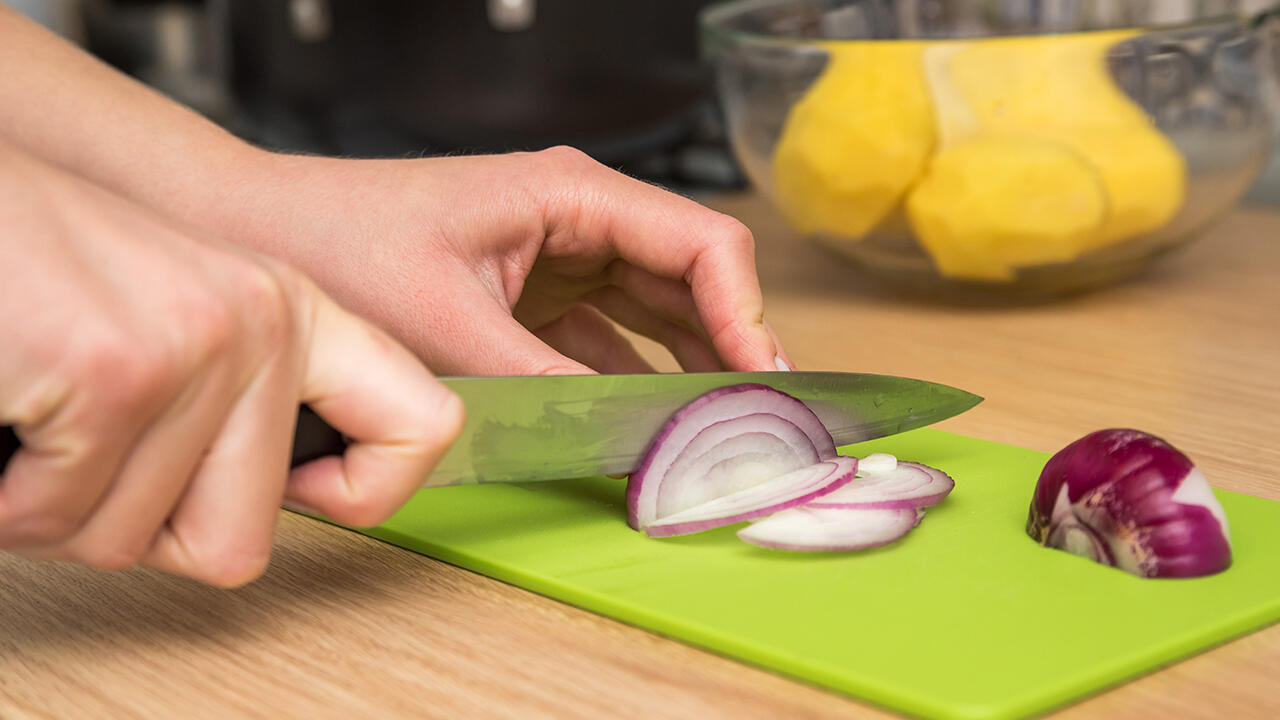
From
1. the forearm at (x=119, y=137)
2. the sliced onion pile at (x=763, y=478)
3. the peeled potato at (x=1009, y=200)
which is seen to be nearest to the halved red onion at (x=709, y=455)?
the sliced onion pile at (x=763, y=478)

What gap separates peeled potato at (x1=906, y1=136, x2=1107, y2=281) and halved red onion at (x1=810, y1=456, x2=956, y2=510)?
434 millimetres

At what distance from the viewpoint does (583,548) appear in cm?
73

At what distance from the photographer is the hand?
855mm

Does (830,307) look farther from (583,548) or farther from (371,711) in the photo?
(371,711)

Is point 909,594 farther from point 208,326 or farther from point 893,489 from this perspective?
point 208,326

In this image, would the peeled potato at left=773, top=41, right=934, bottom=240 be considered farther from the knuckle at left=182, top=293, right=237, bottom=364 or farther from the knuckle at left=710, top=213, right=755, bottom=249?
the knuckle at left=182, top=293, right=237, bottom=364

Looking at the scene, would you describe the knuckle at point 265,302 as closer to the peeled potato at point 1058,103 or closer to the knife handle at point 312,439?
the knife handle at point 312,439

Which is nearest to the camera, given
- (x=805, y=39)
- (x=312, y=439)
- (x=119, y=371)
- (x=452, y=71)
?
(x=119, y=371)

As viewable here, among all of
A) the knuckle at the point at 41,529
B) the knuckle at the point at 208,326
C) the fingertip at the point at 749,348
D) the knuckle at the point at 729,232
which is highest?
the knuckle at the point at 208,326

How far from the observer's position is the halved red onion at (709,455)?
75 centimetres

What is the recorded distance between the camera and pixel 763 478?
2.52ft

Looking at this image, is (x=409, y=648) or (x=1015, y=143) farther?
(x=1015, y=143)

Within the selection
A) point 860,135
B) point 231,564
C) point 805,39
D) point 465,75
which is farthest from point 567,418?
point 465,75

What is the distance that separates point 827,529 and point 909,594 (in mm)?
68
